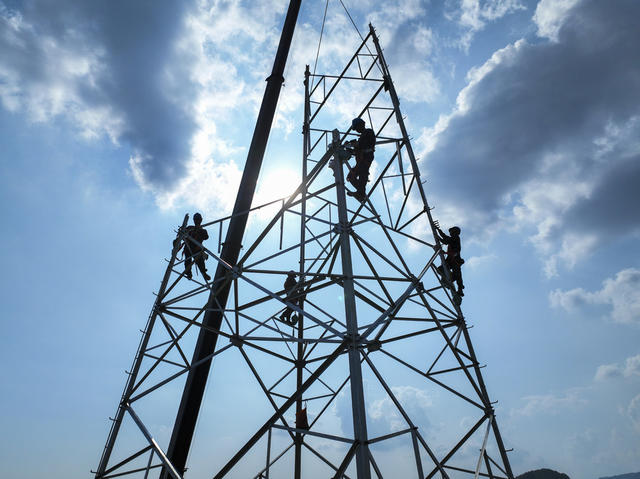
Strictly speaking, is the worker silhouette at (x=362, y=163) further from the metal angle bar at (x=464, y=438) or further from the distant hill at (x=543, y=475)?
the distant hill at (x=543, y=475)

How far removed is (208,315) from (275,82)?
26.6ft

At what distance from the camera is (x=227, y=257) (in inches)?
396

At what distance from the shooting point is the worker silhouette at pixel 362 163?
31.3 ft

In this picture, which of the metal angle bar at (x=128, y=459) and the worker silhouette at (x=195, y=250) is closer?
the metal angle bar at (x=128, y=459)

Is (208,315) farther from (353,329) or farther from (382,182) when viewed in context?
(382,182)

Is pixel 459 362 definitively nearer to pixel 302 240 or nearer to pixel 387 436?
pixel 387 436

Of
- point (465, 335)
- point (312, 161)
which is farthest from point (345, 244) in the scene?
point (312, 161)

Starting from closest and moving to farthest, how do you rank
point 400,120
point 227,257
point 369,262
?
point 369,262
point 227,257
point 400,120

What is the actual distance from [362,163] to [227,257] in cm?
418

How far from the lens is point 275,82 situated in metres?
13.0

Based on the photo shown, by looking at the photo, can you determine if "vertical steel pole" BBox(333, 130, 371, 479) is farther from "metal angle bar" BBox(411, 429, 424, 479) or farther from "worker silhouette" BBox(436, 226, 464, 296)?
"worker silhouette" BBox(436, 226, 464, 296)

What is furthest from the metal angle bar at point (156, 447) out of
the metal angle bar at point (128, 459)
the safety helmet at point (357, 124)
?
the safety helmet at point (357, 124)

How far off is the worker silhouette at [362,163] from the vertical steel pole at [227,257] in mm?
2824

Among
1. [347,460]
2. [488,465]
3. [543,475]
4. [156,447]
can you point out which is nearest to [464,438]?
[488,465]
